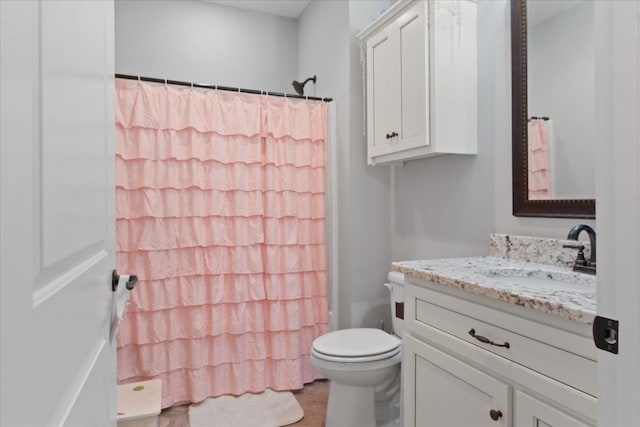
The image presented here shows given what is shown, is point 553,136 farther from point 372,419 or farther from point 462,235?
point 372,419

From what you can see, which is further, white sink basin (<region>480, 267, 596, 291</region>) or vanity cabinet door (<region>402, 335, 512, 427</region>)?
white sink basin (<region>480, 267, 596, 291</region>)

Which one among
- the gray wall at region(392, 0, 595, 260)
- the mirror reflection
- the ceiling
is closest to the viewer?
the mirror reflection

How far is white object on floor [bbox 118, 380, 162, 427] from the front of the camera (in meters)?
1.44

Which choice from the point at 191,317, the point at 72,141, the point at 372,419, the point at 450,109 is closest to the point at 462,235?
the point at 450,109

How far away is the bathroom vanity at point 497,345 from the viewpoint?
2.89ft

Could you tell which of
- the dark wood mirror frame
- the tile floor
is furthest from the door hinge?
the tile floor

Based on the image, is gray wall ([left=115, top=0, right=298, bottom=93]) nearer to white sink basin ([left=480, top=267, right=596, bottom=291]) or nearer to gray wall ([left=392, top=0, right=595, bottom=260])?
gray wall ([left=392, top=0, right=595, bottom=260])

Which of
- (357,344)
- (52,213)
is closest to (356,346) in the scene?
(357,344)

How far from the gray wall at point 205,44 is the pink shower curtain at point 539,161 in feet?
7.57

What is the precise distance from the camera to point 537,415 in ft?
3.11

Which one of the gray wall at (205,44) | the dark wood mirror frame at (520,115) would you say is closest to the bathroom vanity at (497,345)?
the dark wood mirror frame at (520,115)

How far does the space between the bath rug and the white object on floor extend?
558 millimetres

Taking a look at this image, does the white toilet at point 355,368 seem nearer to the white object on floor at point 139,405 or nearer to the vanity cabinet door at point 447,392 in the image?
the vanity cabinet door at point 447,392

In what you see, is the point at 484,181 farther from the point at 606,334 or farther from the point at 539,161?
the point at 606,334
